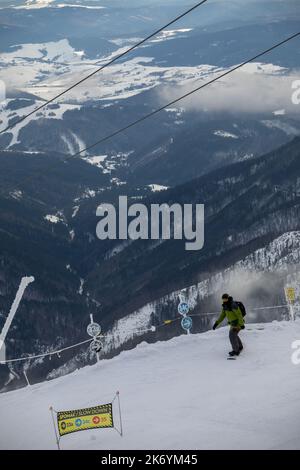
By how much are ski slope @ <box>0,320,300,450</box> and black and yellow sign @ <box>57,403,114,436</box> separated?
47 cm

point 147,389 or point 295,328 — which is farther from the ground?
point 295,328

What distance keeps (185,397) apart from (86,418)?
5.02m

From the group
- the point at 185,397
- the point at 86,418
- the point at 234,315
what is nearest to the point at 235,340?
the point at 234,315

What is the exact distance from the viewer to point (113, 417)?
29328 millimetres

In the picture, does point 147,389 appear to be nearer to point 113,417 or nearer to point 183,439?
point 113,417

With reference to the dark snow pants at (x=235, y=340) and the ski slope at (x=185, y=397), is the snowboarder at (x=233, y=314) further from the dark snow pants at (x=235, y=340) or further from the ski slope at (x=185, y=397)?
the ski slope at (x=185, y=397)

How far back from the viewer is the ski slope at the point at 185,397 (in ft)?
82.7

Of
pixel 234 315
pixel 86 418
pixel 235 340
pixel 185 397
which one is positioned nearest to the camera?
pixel 86 418

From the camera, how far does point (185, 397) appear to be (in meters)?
30.6

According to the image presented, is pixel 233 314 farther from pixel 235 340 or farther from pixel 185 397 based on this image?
pixel 185 397

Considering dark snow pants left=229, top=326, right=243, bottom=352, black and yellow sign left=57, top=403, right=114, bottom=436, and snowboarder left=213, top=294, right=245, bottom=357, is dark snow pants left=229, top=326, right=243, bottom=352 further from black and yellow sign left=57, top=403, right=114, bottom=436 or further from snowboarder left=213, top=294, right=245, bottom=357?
black and yellow sign left=57, top=403, right=114, bottom=436
